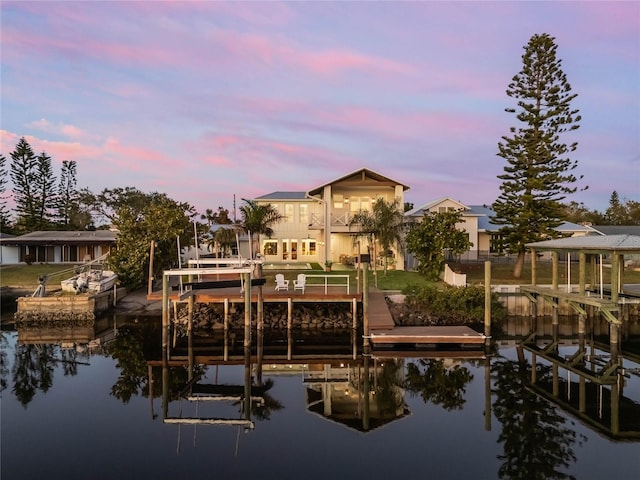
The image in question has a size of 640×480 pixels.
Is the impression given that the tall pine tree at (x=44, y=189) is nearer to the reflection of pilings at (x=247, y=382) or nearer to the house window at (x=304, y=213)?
the house window at (x=304, y=213)

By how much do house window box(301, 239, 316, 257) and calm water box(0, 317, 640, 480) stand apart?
16887mm

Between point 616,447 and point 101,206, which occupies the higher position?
point 101,206

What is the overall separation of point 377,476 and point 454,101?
945 inches

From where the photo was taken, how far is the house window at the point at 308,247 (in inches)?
1356

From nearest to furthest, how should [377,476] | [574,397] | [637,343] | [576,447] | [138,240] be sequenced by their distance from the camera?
[377,476] → [576,447] → [574,397] → [637,343] → [138,240]

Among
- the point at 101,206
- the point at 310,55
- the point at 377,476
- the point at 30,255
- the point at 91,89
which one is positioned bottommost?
the point at 377,476

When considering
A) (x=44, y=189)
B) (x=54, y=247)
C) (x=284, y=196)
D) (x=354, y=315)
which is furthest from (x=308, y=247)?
(x=44, y=189)

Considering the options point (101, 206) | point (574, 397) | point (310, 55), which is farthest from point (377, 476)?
point (101, 206)

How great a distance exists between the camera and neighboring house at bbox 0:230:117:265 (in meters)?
38.1

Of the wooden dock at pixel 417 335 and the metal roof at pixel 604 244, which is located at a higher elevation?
the metal roof at pixel 604 244

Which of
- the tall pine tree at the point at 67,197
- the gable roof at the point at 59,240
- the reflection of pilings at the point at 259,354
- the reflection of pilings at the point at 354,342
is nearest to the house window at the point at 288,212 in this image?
the gable roof at the point at 59,240

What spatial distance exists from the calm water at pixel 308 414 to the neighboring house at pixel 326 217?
1432 cm

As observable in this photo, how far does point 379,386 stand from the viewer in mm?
13352

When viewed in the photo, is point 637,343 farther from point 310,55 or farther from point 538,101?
point 310,55
